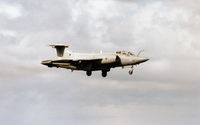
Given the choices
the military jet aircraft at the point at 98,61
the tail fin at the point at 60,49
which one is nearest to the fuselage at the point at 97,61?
the military jet aircraft at the point at 98,61

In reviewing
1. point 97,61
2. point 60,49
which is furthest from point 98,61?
point 60,49

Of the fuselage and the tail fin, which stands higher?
the tail fin

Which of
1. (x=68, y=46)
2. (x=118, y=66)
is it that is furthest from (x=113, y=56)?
(x=68, y=46)

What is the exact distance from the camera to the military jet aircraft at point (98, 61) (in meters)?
85.6

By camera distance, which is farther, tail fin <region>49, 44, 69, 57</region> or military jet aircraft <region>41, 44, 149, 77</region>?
tail fin <region>49, 44, 69, 57</region>

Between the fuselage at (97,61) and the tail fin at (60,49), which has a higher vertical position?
the tail fin at (60,49)

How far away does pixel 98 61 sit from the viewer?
8588 cm

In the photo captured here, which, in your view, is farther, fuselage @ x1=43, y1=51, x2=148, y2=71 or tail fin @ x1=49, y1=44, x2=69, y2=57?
tail fin @ x1=49, y1=44, x2=69, y2=57

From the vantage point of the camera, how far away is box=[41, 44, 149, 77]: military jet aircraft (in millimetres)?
85562

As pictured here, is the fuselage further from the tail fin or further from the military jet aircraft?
the tail fin

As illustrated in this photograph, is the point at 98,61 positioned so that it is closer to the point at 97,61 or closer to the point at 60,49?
the point at 97,61

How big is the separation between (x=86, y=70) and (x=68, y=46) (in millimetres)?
5729

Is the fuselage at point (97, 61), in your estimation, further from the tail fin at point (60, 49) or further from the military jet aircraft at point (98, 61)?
the tail fin at point (60, 49)

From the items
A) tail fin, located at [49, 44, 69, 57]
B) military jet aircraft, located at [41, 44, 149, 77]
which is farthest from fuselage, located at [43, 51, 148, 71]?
tail fin, located at [49, 44, 69, 57]
